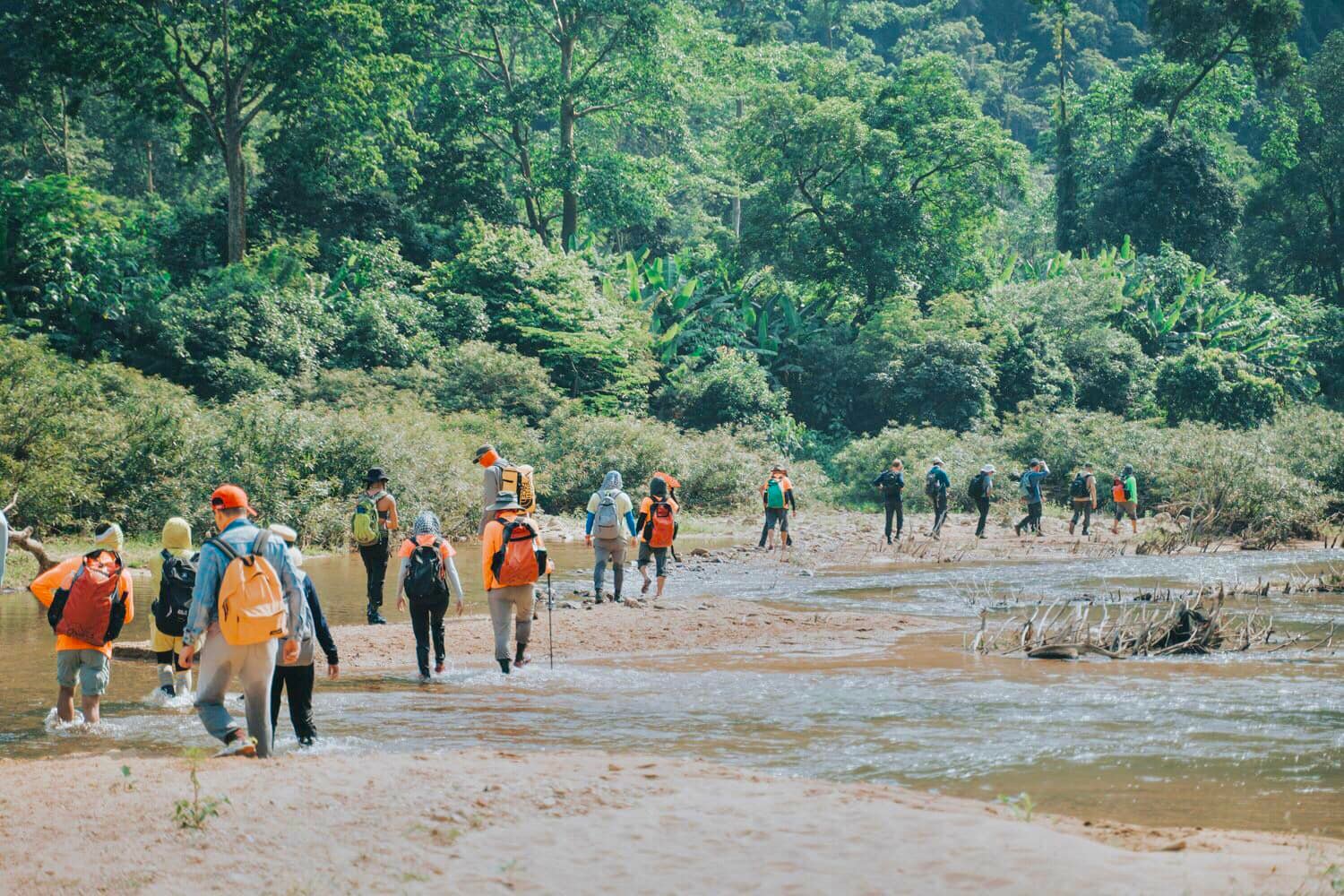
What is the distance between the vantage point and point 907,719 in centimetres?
977

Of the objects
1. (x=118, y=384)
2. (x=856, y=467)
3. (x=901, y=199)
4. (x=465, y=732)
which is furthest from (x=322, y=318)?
(x=465, y=732)

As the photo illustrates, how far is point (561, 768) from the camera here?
25.2ft

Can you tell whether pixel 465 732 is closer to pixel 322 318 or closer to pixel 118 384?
pixel 118 384

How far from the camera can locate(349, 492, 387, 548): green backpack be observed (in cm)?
1434

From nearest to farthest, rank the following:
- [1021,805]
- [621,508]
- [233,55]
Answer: [1021,805] < [621,508] < [233,55]

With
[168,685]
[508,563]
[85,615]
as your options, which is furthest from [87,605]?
[508,563]

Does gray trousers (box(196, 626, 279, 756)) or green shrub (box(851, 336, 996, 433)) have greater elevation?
green shrub (box(851, 336, 996, 433))

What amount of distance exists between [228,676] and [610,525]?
26.8ft

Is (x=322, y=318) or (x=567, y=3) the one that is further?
(x=567, y=3)

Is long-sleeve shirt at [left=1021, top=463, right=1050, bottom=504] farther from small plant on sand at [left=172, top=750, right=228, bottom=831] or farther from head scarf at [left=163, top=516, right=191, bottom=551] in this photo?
small plant on sand at [left=172, top=750, right=228, bottom=831]

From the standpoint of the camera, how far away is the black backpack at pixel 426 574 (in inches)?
439

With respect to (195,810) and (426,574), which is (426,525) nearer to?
(426,574)

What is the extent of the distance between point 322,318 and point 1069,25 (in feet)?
253

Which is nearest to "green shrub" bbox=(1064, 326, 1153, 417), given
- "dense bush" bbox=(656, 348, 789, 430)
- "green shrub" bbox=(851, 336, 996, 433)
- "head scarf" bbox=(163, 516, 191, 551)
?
"green shrub" bbox=(851, 336, 996, 433)
